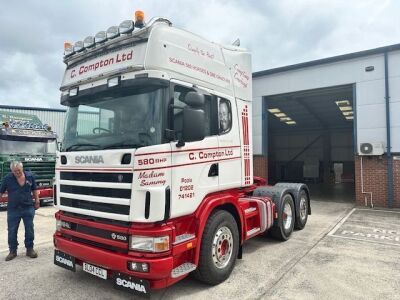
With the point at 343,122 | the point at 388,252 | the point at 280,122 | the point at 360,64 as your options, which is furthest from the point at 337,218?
the point at 343,122

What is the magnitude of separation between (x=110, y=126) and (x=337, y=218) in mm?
7799

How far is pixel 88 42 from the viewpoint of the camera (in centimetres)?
448

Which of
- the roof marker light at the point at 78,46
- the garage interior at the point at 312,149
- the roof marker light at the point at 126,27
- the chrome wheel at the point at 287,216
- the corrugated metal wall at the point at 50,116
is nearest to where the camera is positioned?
the roof marker light at the point at 126,27

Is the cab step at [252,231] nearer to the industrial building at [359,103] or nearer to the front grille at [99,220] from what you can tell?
the front grille at [99,220]

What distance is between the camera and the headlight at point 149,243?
11.7 ft

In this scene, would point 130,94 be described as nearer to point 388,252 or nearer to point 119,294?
point 119,294

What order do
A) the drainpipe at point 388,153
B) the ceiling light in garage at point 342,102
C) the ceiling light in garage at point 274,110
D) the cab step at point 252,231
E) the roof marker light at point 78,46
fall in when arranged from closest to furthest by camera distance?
1. the roof marker light at point 78,46
2. the cab step at point 252,231
3. the drainpipe at point 388,153
4. the ceiling light in garage at point 342,102
5. the ceiling light in garage at point 274,110

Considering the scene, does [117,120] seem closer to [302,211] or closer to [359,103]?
[302,211]

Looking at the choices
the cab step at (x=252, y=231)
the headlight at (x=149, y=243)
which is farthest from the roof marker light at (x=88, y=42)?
the cab step at (x=252, y=231)

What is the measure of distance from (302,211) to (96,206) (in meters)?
5.51

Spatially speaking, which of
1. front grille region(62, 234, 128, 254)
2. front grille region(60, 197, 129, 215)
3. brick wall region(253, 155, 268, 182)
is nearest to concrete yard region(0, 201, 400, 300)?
front grille region(62, 234, 128, 254)

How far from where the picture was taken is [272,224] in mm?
6344

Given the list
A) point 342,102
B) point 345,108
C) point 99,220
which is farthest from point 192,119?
point 345,108

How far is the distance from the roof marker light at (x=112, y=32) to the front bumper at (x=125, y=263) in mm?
2724
